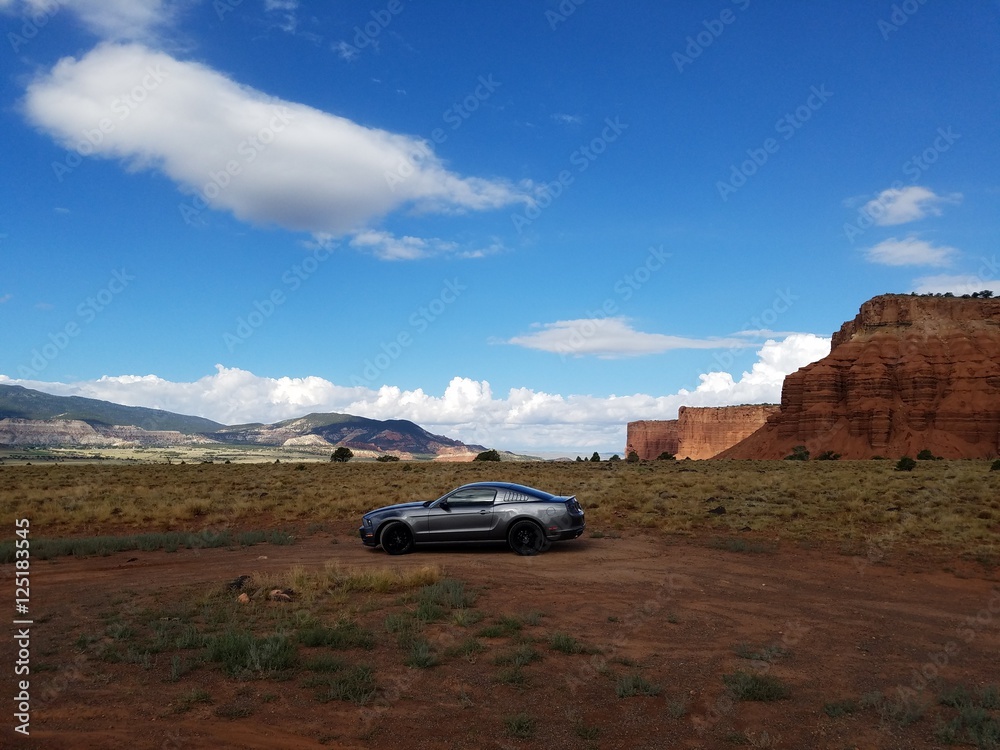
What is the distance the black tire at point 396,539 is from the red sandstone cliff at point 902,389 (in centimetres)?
6784

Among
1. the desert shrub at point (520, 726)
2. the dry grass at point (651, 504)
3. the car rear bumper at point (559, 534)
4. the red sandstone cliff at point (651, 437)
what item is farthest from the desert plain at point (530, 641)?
the red sandstone cliff at point (651, 437)

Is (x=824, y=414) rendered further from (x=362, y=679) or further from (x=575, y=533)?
(x=362, y=679)

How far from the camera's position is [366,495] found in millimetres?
25438

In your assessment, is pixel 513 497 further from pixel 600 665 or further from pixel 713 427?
pixel 713 427

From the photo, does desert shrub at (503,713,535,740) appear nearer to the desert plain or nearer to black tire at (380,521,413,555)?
the desert plain

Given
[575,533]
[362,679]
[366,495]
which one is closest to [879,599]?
[575,533]

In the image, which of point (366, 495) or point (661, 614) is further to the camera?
point (366, 495)

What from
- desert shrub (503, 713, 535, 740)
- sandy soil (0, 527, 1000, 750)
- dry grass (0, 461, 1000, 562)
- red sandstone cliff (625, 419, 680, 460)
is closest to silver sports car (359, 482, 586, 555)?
sandy soil (0, 527, 1000, 750)

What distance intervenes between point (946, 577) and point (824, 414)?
7062 centimetres

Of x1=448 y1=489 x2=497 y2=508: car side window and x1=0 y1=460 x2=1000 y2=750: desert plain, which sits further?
x1=448 y1=489 x2=497 y2=508: car side window

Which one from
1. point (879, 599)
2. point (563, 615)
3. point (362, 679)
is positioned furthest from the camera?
point (879, 599)

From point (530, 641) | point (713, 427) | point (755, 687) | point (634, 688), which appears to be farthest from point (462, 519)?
point (713, 427)

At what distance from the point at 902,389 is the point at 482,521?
75113mm

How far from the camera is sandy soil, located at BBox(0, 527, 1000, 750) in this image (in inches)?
218
